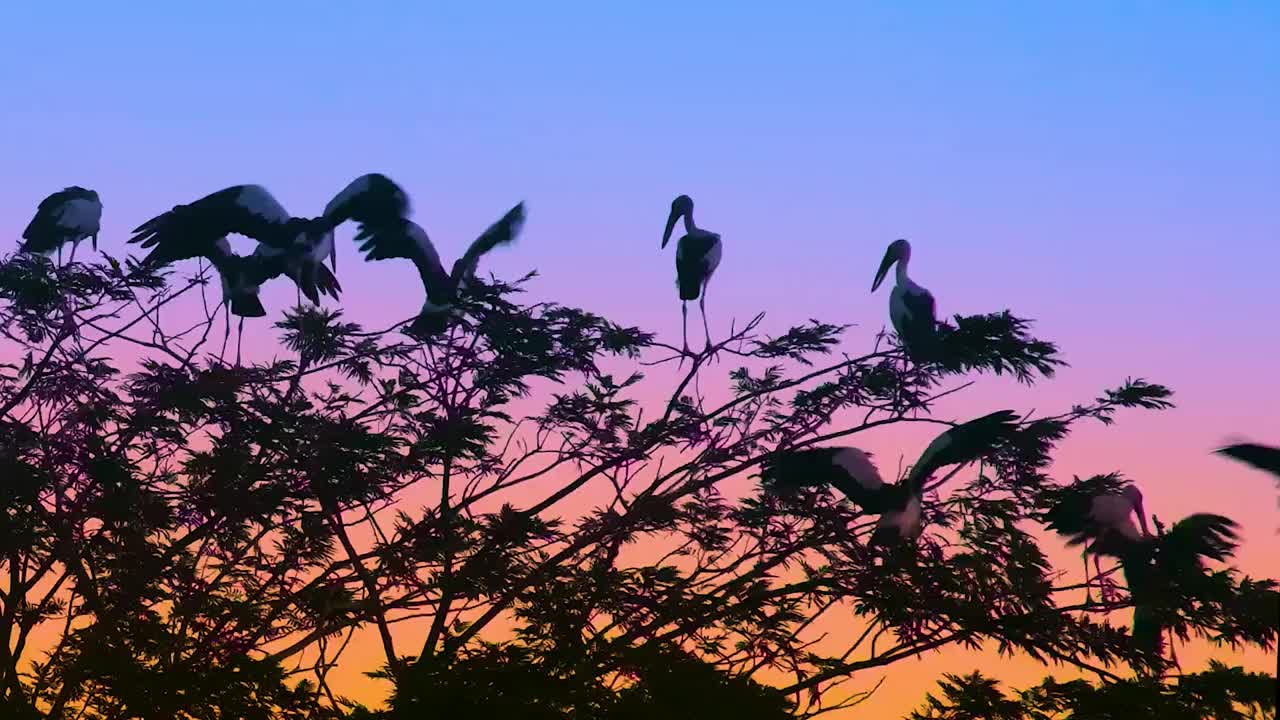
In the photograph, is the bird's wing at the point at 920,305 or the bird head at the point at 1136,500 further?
the bird's wing at the point at 920,305

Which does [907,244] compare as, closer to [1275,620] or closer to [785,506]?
[785,506]

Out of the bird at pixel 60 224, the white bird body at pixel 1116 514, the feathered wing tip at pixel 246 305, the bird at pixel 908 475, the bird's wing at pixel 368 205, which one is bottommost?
the white bird body at pixel 1116 514

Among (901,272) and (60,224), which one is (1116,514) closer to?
(901,272)

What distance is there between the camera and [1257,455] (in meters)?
10.8

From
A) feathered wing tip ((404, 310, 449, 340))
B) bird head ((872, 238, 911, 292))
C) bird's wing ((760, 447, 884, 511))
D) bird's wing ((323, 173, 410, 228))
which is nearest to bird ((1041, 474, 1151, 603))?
bird's wing ((760, 447, 884, 511))

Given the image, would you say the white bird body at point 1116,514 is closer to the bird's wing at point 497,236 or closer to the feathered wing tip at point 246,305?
the bird's wing at point 497,236

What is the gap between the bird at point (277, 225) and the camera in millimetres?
13844

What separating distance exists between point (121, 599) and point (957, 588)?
22.9 feet

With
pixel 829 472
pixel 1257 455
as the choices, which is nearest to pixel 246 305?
pixel 829 472

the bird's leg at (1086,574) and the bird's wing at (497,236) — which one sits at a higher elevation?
the bird's wing at (497,236)

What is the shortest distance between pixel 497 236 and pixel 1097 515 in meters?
5.97

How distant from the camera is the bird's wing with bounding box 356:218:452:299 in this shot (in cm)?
1354

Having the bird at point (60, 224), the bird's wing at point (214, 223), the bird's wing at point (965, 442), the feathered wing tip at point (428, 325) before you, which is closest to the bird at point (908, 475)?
the bird's wing at point (965, 442)

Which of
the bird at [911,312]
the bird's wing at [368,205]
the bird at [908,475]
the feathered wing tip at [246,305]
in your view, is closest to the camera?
the bird at [908,475]
